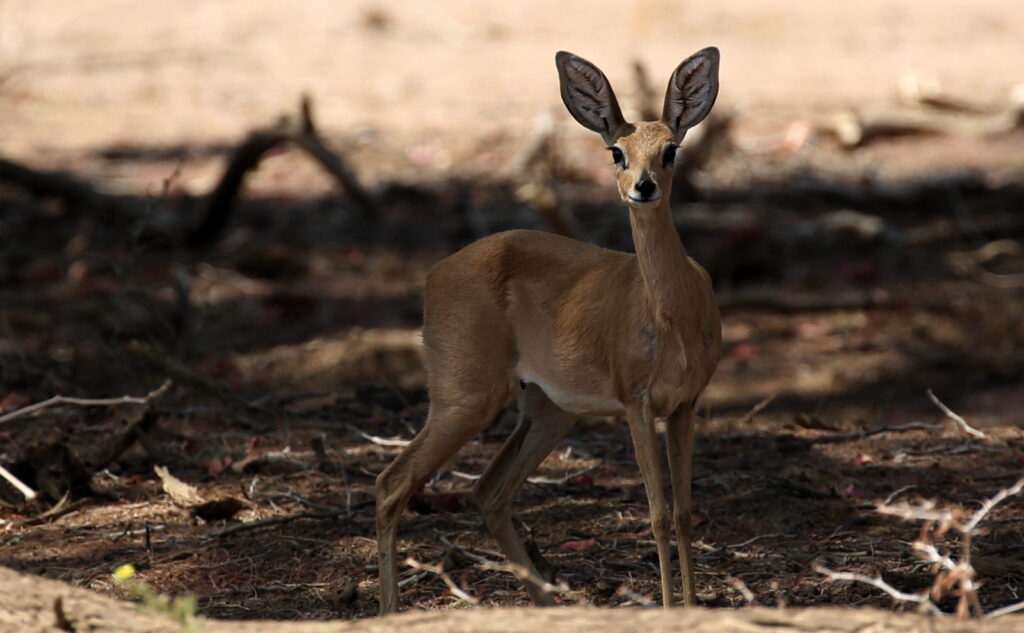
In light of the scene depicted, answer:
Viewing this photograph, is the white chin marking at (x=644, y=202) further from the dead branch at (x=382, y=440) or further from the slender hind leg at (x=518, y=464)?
the dead branch at (x=382, y=440)

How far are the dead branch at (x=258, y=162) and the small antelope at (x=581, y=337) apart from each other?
5.61 meters

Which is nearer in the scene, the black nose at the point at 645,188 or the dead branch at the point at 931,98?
the black nose at the point at 645,188

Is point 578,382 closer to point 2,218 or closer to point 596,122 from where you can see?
point 596,122

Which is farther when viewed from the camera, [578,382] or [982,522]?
[982,522]

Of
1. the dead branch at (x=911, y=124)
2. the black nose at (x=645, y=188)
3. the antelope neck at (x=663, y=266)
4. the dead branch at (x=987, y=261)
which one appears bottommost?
the dead branch at (x=987, y=261)

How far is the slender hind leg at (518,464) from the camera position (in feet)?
17.9

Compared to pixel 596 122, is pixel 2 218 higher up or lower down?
lower down

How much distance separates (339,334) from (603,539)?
4671 mm

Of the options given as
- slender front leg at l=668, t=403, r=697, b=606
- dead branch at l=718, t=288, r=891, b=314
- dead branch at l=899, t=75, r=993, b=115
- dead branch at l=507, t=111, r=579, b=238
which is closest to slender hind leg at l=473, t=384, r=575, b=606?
slender front leg at l=668, t=403, r=697, b=606

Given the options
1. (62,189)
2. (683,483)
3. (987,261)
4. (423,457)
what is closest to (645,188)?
(683,483)

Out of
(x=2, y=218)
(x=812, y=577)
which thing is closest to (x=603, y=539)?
(x=812, y=577)

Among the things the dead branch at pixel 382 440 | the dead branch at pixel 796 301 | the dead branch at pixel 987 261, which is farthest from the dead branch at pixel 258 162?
the dead branch at pixel 987 261

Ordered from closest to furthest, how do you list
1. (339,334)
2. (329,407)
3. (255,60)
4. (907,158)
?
(329,407) → (339,334) → (907,158) → (255,60)

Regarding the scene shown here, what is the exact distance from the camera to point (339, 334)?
33.3ft
